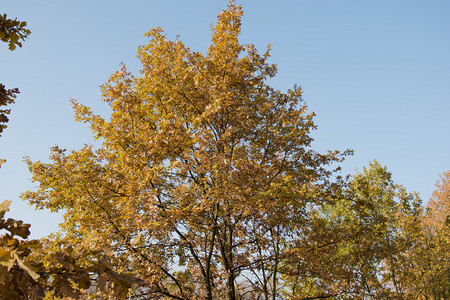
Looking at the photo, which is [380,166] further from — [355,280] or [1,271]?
[1,271]

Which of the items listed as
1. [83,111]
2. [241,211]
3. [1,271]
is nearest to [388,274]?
[241,211]

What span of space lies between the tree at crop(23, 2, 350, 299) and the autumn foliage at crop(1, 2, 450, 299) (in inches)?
1.3

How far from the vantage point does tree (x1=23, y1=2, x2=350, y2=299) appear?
627 centimetres

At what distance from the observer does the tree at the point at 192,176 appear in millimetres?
6273

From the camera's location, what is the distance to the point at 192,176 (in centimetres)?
788

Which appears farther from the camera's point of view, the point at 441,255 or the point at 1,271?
the point at 441,255

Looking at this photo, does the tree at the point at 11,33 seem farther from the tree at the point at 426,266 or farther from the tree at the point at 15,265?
the tree at the point at 426,266

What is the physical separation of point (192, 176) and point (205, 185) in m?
1.61

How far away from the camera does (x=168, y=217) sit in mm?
6168

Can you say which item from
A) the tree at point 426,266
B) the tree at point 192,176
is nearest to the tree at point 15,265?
the tree at point 192,176

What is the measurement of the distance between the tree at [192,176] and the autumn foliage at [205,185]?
0.03m

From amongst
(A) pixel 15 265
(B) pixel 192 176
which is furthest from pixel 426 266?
(A) pixel 15 265

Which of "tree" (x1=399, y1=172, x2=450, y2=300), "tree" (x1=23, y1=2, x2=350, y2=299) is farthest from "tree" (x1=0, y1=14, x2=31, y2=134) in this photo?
"tree" (x1=399, y1=172, x2=450, y2=300)

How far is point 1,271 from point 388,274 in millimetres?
14442
